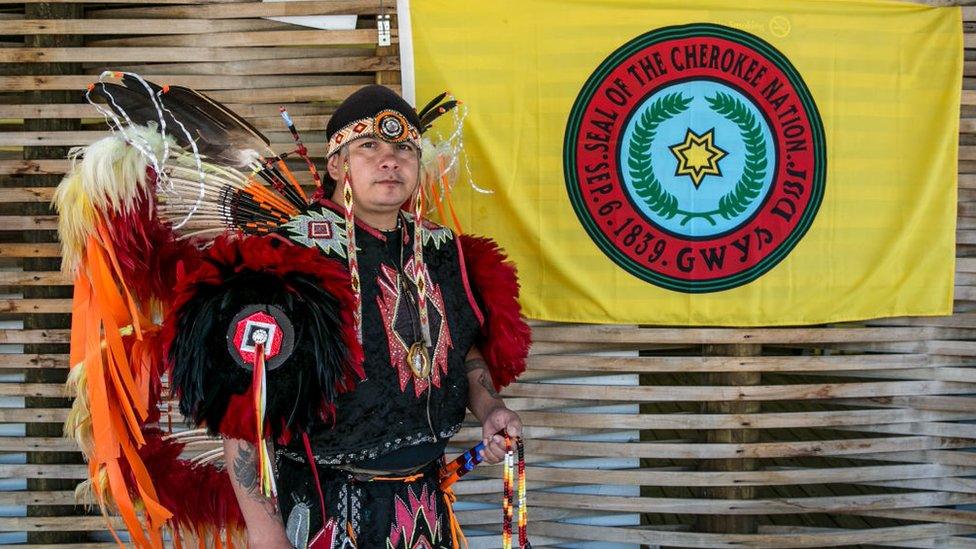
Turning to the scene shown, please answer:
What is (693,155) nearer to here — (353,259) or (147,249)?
(353,259)

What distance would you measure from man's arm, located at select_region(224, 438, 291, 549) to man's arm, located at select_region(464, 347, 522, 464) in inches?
22.4

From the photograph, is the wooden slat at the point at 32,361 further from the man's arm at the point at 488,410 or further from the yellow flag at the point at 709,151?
the man's arm at the point at 488,410

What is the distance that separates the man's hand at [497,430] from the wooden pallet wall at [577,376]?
1.13 meters

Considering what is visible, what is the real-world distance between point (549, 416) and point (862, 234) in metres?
1.38

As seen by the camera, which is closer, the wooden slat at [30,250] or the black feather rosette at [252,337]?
the black feather rosette at [252,337]

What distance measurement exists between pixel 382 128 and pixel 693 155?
59.9 inches

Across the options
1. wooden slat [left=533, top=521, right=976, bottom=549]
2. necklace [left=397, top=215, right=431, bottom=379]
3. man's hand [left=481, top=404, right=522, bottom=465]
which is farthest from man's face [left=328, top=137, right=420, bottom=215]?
wooden slat [left=533, top=521, right=976, bottom=549]

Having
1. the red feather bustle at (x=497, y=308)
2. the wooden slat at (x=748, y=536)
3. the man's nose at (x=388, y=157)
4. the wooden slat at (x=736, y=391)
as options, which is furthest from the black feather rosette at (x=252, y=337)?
the wooden slat at (x=748, y=536)

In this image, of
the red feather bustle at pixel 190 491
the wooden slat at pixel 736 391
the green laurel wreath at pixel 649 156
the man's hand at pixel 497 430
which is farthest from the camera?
the wooden slat at pixel 736 391

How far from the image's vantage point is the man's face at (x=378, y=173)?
238 cm

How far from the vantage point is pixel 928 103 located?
3600 mm

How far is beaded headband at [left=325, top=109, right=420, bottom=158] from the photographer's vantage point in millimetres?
2396

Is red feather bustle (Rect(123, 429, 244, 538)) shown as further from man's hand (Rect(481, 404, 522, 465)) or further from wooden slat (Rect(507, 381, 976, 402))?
wooden slat (Rect(507, 381, 976, 402))

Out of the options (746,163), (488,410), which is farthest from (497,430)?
(746,163)
